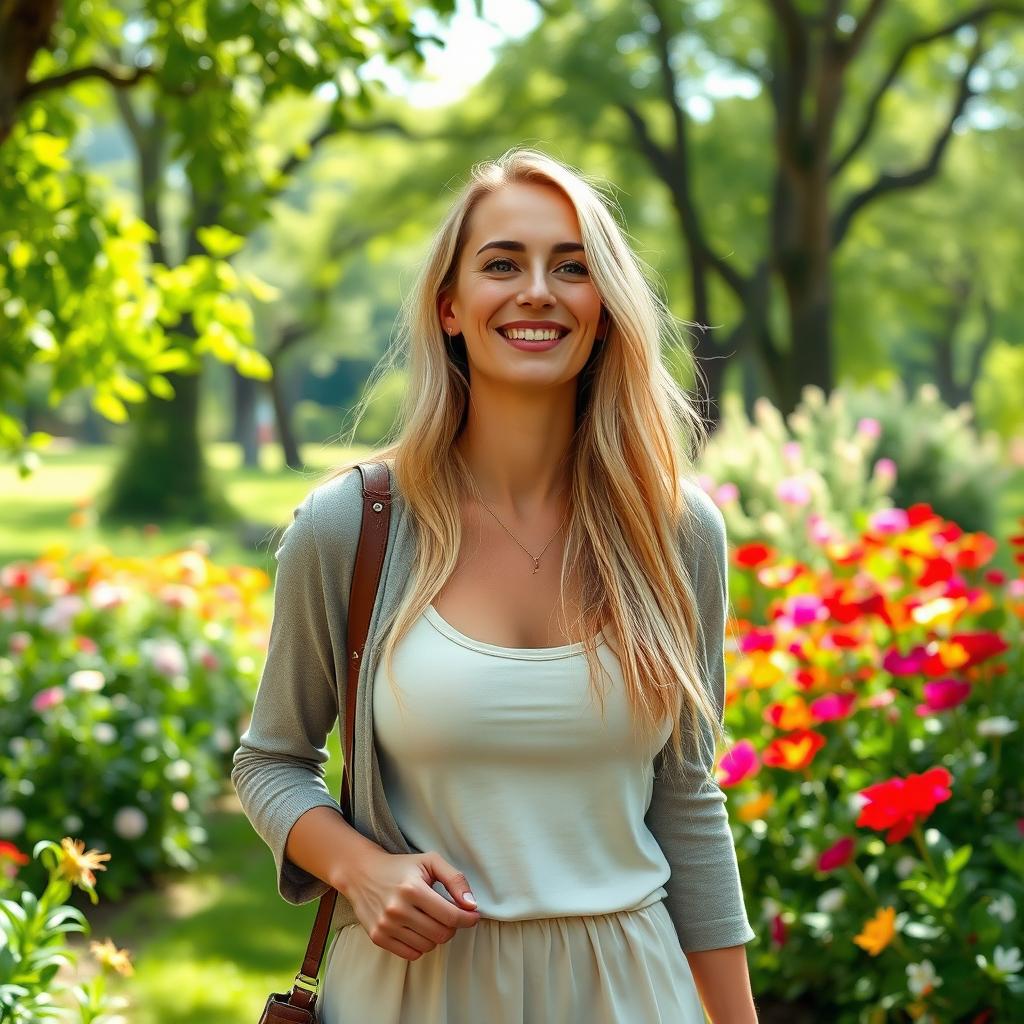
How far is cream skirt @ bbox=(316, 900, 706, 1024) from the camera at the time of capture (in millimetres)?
2018

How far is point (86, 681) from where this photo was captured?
5.34m

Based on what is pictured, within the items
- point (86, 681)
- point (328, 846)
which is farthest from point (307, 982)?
point (86, 681)

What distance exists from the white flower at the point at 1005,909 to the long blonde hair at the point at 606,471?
5.31ft

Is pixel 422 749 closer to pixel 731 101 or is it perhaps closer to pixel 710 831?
pixel 710 831

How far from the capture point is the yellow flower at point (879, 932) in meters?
3.42

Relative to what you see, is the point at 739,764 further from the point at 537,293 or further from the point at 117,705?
the point at 117,705

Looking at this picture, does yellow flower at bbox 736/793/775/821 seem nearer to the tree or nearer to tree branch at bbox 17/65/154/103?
the tree

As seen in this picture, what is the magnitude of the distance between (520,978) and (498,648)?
456 mm

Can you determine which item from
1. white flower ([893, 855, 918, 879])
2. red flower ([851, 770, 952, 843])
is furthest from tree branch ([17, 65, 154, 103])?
white flower ([893, 855, 918, 879])

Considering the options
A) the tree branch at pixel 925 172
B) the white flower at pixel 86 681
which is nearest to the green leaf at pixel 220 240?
the white flower at pixel 86 681

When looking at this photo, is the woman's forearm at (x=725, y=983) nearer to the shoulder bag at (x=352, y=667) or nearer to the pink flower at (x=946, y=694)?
the shoulder bag at (x=352, y=667)

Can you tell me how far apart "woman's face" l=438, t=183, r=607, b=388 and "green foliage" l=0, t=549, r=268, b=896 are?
356 centimetres

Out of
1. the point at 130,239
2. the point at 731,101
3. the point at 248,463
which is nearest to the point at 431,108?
the point at 731,101

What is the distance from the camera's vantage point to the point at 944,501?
12.6m
